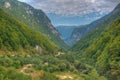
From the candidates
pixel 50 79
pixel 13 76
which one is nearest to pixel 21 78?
pixel 13 76

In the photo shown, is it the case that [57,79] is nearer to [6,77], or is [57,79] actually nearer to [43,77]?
[43,77]

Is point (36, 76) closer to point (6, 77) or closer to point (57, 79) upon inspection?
point (57, 79)

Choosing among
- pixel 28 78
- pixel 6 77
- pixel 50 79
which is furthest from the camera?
pixel 50 79

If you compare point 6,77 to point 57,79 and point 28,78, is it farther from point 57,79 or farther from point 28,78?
point 57,79

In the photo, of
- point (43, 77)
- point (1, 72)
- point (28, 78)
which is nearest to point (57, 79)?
→ point (43, 77)

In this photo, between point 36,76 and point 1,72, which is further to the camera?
point 36,76

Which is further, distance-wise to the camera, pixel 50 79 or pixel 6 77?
pixel 50 79

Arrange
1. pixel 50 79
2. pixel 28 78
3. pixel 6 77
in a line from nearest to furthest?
pixel 6 77 < pixel 28 78 < pixel 50 79
